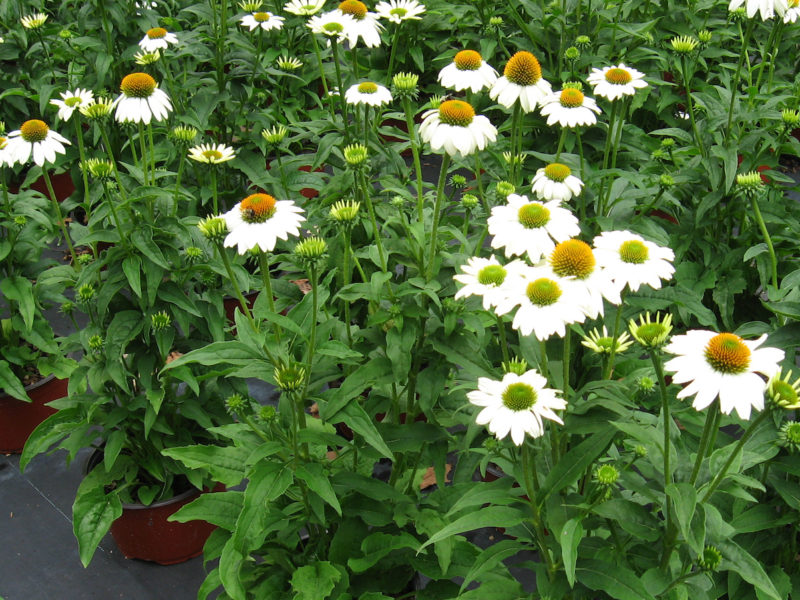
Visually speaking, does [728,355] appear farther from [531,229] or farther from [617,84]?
[617,84]

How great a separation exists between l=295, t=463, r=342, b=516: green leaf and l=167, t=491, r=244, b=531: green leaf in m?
0.34

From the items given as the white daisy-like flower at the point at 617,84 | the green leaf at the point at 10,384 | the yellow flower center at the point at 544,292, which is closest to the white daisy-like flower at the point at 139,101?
the green leaf at the point at 10,384

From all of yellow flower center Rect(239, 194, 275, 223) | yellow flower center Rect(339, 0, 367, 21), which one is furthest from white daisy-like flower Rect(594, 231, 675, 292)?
yellow flower center Rect(339, 0, 367, 21)

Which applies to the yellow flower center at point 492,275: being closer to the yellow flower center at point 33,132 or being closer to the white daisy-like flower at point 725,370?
the white daisy-like flower at point 725,370

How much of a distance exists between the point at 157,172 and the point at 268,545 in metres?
1.42

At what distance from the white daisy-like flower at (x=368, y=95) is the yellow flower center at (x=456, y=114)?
2.10 ft

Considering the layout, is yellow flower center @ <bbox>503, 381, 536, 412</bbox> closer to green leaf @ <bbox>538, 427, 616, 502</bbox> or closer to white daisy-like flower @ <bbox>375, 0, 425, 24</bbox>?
green leaf @ <bbox>538, 427, 616, 502</bbox>

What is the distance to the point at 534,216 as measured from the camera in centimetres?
181

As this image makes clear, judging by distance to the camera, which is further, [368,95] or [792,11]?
[792,11]

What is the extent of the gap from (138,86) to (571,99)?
1.42 meters

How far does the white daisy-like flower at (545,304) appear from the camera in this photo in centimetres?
151

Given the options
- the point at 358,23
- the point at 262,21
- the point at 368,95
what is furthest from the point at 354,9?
the point at 262,21

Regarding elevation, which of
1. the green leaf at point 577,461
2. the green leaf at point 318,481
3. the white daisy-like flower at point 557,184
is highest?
the white daisy-like flower at point 557,184

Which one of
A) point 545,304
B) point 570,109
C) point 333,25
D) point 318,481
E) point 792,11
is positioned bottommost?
point 318,481
